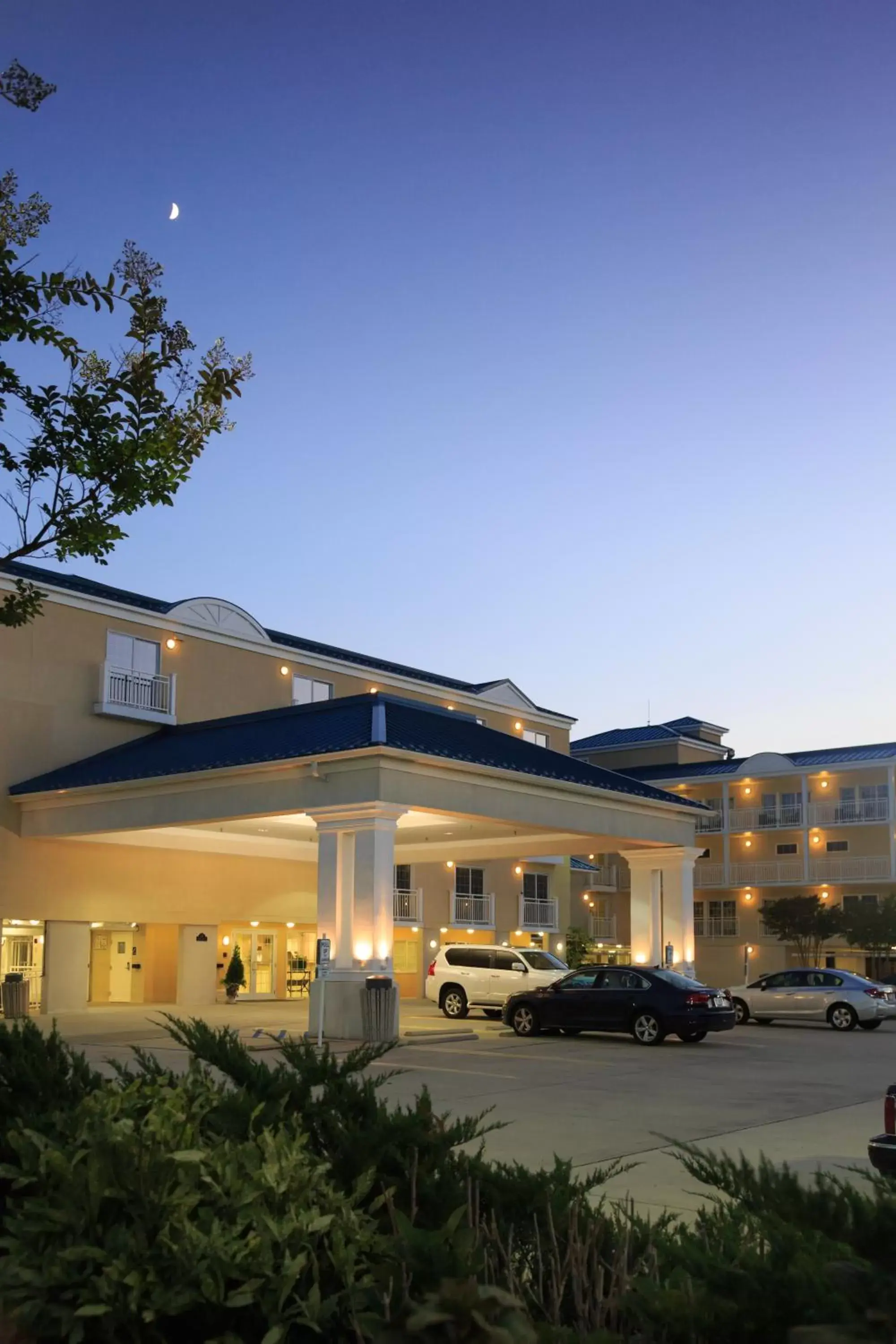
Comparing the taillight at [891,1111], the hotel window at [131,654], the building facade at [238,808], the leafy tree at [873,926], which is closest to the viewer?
the taillight at [891,1111]

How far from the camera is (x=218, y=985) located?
35.9 m

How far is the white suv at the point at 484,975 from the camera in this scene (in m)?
31.3

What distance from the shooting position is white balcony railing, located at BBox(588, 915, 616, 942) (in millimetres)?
54469

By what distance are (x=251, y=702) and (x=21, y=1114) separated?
3053 centimetres

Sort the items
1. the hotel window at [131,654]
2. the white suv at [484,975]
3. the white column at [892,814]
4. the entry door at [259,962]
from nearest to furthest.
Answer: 1. the white suv at [484,975]
2. the hotel window at [131,654]
3. the entry door at [259,962]
4. the white column at [892,814]

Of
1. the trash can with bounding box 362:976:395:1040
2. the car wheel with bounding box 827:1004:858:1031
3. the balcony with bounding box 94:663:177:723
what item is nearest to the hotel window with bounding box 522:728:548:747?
the balcony with bounding box 94:663:177:723

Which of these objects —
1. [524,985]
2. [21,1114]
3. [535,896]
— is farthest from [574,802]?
[21,1114]

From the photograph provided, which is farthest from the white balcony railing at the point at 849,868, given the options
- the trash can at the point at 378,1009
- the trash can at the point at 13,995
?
the trash can at the point at 13,995

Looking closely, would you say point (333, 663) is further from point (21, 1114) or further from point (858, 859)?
point (21, 1114)

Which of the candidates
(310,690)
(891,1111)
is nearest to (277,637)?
(310,690)

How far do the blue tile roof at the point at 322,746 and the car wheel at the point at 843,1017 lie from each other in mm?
5633

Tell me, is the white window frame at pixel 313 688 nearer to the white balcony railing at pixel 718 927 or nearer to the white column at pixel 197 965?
the white column at pixel 197 965

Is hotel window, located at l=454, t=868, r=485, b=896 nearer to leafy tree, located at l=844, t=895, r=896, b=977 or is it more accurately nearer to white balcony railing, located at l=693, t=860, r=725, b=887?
leafy tree, located at l=844, t=895, r=896, b=977

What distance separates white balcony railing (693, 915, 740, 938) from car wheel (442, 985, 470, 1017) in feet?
77.4
